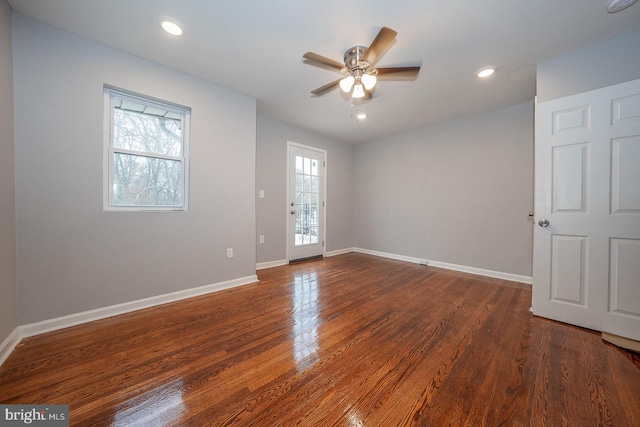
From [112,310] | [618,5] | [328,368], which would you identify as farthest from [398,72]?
[112,310]

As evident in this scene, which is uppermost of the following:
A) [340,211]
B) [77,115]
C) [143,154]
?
[77,115]

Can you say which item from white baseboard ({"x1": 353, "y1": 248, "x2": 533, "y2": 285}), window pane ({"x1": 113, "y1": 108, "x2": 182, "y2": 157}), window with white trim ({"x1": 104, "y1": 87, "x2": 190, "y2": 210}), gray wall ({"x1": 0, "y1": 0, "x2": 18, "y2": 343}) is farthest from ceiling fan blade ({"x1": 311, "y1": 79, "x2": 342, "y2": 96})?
white baseboard ({"x1": 353, "y1": 248, "x2": 533, "y2": 285})

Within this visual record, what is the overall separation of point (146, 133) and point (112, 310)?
1754 mm

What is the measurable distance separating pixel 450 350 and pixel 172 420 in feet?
5.75

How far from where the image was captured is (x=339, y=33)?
192 centimetres

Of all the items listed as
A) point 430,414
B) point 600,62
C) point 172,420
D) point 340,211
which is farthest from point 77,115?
point 600,62

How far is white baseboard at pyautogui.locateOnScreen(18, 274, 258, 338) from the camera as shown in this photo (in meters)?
1.83

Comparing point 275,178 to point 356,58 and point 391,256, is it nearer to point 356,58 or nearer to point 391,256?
point 356,58

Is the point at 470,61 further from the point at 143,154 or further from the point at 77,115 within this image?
the point at 77,115

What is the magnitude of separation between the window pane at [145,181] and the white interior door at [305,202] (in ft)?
6.34

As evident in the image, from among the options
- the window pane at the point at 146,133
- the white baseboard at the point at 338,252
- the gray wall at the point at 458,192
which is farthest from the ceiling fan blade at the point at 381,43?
the white baseboard at the point at 338,252

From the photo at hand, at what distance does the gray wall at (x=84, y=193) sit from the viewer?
1802mm

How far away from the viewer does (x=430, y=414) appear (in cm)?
115

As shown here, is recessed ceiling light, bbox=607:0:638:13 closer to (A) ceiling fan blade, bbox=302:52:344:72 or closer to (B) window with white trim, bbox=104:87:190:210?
(A) ceiling fan blade, bbox=302:52:344:72
